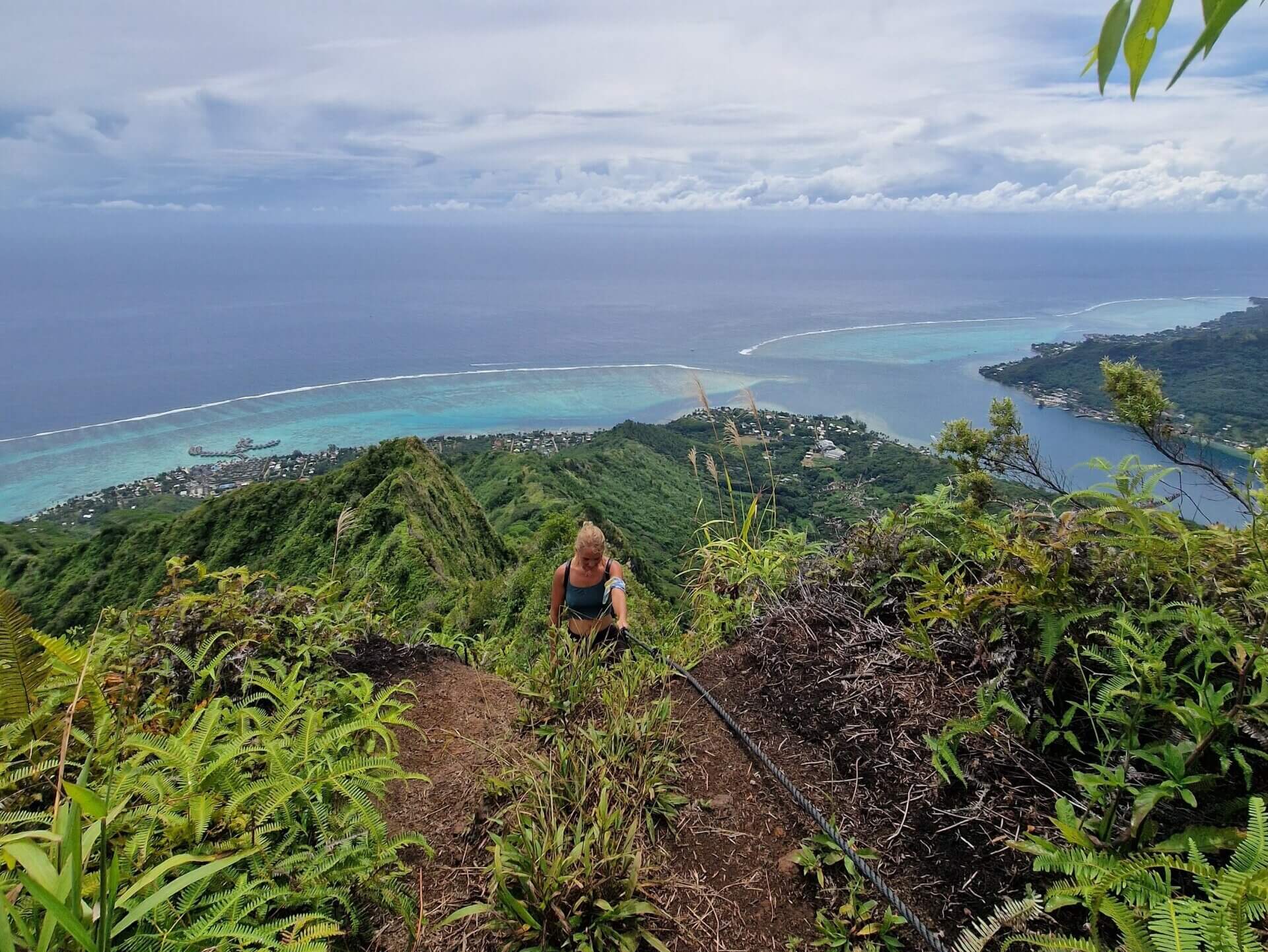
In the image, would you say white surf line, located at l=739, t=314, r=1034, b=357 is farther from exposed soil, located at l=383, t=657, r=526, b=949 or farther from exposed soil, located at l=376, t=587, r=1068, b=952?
exposed soil, located at l=376, t=587, r=1068, b=952

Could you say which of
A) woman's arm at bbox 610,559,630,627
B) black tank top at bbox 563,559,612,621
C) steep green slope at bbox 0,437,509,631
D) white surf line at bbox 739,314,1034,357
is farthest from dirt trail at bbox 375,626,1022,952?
white surf line at bbox 739,314,1034,357

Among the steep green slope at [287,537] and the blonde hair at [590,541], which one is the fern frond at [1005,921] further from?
the steep green slope at [287,537]

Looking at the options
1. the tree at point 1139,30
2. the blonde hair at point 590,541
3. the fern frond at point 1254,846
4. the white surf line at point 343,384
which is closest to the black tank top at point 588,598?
the blonde hair at point 590,541

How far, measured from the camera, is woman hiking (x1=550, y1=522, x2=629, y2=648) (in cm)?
434

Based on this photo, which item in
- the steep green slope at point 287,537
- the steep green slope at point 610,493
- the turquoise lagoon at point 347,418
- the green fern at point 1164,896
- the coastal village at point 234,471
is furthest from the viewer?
the turquoise lagoon at point 347,418

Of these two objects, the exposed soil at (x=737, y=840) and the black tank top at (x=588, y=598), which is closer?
the exposed soil at (x=737, y=840)

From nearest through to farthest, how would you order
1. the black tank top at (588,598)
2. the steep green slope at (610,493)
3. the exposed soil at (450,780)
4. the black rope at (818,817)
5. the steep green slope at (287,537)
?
the black rope at (818,817)
the exposed soil at (450,780)
the black tank top at (588,598)
the steep green slope at (287,537)
the steep green slope at (610,493)

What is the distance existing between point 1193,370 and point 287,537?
50.3 m

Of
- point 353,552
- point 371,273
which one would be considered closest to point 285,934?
point 353,552

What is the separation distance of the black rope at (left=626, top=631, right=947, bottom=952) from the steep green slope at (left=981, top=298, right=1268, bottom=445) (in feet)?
88.8

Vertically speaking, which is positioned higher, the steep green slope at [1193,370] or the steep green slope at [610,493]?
the steep green slope at [1193,370]

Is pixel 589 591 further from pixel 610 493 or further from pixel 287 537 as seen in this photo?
pixel 610 493

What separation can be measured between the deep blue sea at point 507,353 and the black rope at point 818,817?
2.51m

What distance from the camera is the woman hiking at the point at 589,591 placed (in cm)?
434
